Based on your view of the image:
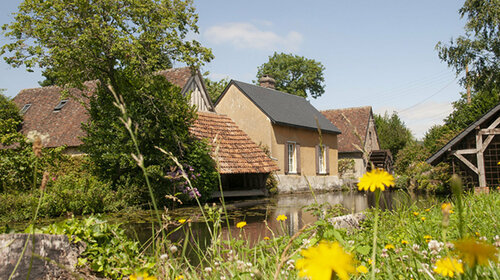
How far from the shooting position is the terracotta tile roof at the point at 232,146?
1884cm

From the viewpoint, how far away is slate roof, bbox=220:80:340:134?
2386 cm

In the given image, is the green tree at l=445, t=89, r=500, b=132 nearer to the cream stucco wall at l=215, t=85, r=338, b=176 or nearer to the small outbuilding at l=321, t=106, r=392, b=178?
the small outbuilding at l=321, t=106, r=392, b=178

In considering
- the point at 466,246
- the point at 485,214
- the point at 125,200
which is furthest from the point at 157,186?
the point at 466,246

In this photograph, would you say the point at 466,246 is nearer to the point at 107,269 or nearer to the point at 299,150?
the point at 107,269

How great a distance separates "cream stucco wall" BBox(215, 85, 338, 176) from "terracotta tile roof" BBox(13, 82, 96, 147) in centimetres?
759

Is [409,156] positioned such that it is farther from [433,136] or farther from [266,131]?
[266,131]

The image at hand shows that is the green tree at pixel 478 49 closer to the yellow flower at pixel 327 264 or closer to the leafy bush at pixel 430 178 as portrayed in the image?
the leafy bush at pixel 430 178

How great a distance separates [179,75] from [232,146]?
4.23 metres

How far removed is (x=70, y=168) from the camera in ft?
59.2

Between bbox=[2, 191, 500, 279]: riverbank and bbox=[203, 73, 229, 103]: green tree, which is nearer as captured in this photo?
bbox=[2, 191, 500, 279]: riverbank

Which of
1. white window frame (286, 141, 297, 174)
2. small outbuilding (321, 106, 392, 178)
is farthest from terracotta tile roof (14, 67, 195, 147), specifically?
small outbuilding (321, 106, 392, 178)

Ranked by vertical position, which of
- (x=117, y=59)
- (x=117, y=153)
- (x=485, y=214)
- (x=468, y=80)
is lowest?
(x=485, y=214)

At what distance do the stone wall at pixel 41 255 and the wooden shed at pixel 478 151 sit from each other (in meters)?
14.1

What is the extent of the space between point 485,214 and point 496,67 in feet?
74.0
